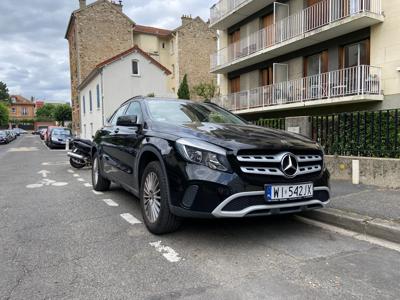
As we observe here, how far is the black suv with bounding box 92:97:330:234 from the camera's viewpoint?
3641 mm

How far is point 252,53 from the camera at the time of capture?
20.2m

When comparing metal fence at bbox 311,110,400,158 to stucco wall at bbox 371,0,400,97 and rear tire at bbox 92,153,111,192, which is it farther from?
stucco wall at bbox 371,0,400,97

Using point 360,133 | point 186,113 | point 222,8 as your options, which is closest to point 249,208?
point 186,113

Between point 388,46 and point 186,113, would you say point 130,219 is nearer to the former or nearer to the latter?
point 186,113

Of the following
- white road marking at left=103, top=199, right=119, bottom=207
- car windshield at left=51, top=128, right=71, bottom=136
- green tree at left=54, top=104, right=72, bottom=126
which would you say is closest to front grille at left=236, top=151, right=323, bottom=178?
white road marking at left=103, top=199, right=119, bottom=207

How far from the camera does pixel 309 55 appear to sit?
17.5 metres

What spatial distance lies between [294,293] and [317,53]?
52.3 ft

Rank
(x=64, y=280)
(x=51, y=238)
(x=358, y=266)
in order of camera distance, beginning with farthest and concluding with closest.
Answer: (x=51, y=238) < (x=358, y=266) < (x=64, y=280)

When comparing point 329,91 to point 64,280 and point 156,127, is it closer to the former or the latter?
point 156,127

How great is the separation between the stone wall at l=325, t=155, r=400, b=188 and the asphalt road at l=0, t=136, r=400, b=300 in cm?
281

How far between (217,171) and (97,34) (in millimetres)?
36259

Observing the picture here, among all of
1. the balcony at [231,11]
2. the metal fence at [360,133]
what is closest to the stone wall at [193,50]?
the balcony at [231,11]

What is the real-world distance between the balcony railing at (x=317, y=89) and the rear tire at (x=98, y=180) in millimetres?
10560

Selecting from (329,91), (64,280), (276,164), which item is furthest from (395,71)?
(64,280)
